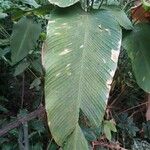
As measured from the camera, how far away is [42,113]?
190 centimetres

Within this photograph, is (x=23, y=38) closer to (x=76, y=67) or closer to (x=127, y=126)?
(x=76, y=67)

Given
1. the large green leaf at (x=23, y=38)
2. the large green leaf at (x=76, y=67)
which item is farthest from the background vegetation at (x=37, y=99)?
the large green leaf at (x=76, y=67)

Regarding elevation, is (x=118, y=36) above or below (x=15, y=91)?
above

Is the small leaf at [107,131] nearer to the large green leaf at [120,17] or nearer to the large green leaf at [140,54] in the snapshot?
the large green leaf at [140,54]

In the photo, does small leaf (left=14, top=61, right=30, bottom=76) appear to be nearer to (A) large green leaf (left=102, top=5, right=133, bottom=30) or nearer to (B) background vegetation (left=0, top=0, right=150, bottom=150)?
(B) background vegetation (left=0, top=0, right=150, bottom=150)

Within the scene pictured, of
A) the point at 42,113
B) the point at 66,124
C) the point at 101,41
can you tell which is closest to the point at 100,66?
the point at 101,41

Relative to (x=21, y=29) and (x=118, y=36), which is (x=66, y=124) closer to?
(x=118, y=36)

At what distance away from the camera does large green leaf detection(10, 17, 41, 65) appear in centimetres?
195

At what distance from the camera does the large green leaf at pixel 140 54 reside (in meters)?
1.82

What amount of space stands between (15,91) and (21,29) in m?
0.73

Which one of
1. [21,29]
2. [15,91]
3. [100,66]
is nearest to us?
[100,66]

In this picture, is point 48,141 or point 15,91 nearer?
point 48,141

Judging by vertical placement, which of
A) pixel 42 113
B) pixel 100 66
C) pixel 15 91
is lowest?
pixel 15 91

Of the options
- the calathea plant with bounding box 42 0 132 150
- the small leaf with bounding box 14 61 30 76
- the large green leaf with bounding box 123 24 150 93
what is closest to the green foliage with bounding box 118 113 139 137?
the large green leaf with bounding box 123 24 150 93
